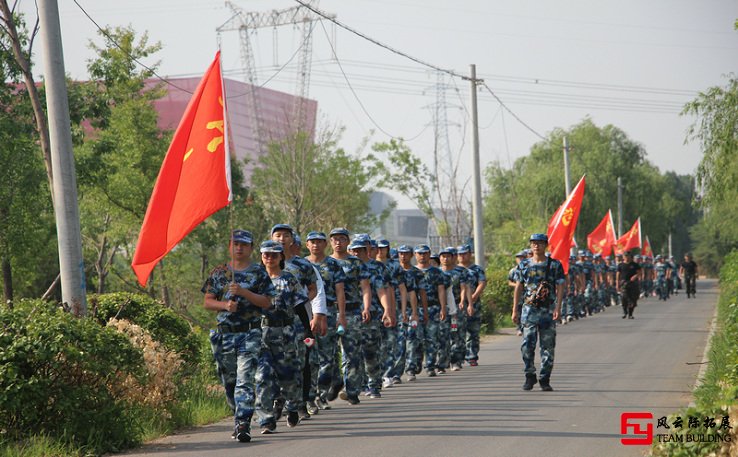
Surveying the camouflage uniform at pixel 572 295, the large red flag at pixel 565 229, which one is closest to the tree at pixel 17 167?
the large red flag at pixel 565 229

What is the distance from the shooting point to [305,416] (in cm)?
1105

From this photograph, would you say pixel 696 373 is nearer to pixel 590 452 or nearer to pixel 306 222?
pixel 590 452

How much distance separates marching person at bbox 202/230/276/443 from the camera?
9367mm

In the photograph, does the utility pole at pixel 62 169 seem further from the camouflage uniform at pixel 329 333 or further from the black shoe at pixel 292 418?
the camouflage uniform at pixel 329 333

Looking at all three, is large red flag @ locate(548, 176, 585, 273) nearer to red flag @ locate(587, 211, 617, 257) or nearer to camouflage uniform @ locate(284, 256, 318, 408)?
camouflage uniform @ locate(284, 256, 318, 408)

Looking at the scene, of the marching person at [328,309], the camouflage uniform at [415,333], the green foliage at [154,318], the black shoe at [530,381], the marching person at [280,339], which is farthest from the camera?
the camouflage uniform at [415,333]

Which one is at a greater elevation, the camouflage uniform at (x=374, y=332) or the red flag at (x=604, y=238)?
the red flag at (x=604, y=238)

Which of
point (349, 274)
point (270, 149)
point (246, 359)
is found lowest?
point (246, 359)

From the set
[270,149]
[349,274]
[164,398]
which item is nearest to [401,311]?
[349,274]

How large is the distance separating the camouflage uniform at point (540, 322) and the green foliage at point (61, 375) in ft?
17.1

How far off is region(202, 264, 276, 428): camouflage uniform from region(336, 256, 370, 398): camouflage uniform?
8.37 feet

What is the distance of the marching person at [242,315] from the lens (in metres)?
9.37

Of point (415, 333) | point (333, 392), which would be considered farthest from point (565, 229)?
point (333, 392)

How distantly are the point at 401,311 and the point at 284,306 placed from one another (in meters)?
4.55
